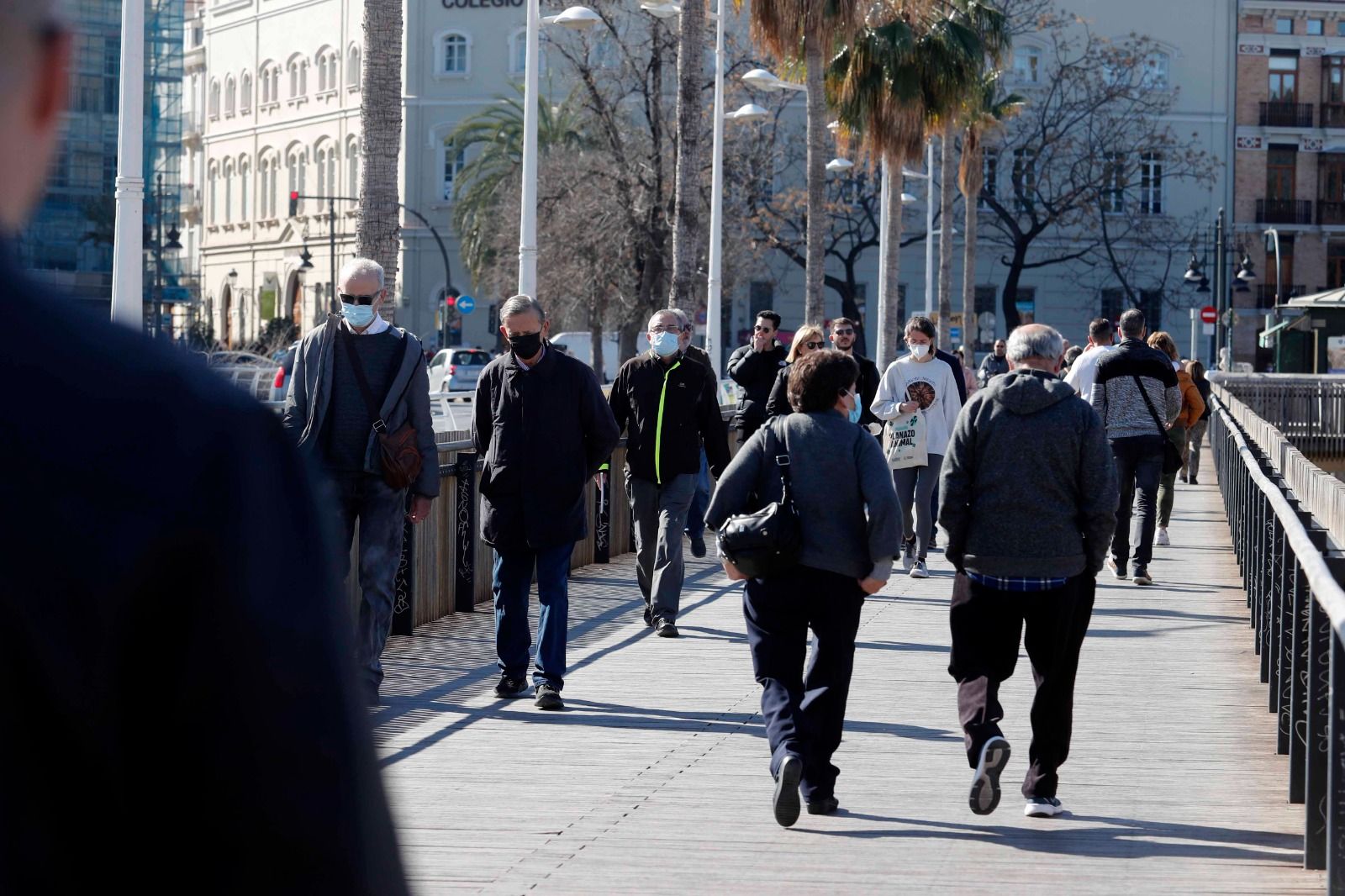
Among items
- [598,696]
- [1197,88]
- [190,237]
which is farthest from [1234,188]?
[598,696]

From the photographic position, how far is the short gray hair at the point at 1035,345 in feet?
24.6

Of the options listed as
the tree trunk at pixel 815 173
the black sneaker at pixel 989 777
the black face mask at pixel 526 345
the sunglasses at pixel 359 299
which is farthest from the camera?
the tree trunk at pixel 815 173

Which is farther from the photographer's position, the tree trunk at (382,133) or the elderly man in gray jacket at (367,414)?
the tree trunk at (382,133)

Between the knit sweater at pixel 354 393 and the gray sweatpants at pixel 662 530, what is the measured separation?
10.1 ft

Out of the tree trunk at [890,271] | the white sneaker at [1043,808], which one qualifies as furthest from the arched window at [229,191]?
the white sneaker at [1043,808]

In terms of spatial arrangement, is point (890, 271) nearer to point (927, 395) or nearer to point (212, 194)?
point (927, 395)

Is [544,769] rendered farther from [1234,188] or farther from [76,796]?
[1234,188]

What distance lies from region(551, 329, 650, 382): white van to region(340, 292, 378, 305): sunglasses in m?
41.0

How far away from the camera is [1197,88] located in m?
72.5

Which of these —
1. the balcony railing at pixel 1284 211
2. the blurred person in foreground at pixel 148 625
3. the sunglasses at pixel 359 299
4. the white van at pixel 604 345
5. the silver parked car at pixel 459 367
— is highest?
the balcony railing at pixel 1284 211

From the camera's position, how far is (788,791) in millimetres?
6703

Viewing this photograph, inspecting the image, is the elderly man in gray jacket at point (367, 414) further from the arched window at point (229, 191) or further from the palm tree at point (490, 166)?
the arched window at point (229, 191)

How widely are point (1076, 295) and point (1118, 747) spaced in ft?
208

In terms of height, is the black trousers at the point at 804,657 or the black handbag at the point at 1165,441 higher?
the black handbag at the point at 1165,441
